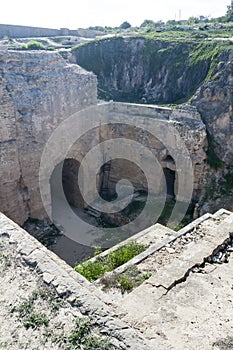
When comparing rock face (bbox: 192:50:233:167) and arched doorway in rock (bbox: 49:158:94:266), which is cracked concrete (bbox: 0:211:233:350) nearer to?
arched doorway in rock (bbox: 49:158:94:266)

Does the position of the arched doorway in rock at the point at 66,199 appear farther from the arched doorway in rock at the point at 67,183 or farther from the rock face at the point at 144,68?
the rock face at the point at 144,68

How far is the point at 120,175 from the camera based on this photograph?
1293 centimetres

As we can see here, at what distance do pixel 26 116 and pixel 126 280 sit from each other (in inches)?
233

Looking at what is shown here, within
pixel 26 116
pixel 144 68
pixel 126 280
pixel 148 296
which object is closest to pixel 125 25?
pixel 144 68

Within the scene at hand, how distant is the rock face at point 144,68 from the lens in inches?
635

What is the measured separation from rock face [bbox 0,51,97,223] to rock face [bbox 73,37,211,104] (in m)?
7.08

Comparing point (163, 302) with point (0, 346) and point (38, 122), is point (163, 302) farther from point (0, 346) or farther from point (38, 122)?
point (38, 122)

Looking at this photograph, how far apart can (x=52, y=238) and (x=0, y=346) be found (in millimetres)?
7212

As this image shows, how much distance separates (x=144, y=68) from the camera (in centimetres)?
1867

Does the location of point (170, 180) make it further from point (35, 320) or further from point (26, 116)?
point (35, 320)

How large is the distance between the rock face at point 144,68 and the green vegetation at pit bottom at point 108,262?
10.5 metres

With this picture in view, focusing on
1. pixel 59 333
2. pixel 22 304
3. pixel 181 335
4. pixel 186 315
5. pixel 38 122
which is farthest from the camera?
pixel 38 122

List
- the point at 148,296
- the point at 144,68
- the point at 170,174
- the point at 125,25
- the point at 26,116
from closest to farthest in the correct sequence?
A: the point at 148,296 → the point at 26,116 → the point at 170,174 → the point at 144,68 → the point at 125,25

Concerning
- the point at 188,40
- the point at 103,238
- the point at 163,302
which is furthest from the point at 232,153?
the point at 188,40
